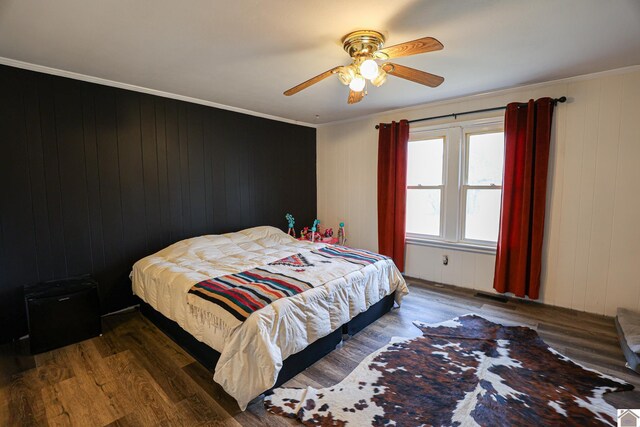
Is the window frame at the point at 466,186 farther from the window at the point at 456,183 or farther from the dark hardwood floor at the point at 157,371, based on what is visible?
the dark hardwood floor at the point at 157,371

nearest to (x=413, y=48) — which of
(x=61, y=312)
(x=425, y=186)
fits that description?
(x=425, y=186)

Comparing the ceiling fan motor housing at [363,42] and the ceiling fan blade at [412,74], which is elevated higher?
the ceiling fan motor housing at [363,42]

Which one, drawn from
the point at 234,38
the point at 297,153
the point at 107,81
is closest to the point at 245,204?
the point at 297,153

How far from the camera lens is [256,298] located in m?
2.12

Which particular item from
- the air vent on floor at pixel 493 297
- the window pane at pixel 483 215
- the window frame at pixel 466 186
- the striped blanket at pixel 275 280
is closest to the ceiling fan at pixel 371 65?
the striped blanket at pixel 275 280

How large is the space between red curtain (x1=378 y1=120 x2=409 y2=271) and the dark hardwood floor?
1.26m

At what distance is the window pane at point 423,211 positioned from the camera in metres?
4.20

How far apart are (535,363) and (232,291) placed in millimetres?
2385

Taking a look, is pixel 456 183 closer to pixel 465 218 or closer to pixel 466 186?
pixel 466 186

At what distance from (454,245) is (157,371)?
3.57 meters

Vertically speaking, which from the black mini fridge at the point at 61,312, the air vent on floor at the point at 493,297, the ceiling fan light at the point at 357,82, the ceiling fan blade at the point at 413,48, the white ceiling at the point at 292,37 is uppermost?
the white ceiling at the point at 292,37

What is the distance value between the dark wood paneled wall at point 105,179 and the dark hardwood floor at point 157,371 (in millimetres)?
653

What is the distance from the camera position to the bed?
188 centimetres

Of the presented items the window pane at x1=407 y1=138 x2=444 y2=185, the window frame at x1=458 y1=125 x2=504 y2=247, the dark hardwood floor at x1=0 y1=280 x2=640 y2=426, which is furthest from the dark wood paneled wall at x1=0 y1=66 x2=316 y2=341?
the window frame at x1=458 y1=125 x2=504 y2=247
